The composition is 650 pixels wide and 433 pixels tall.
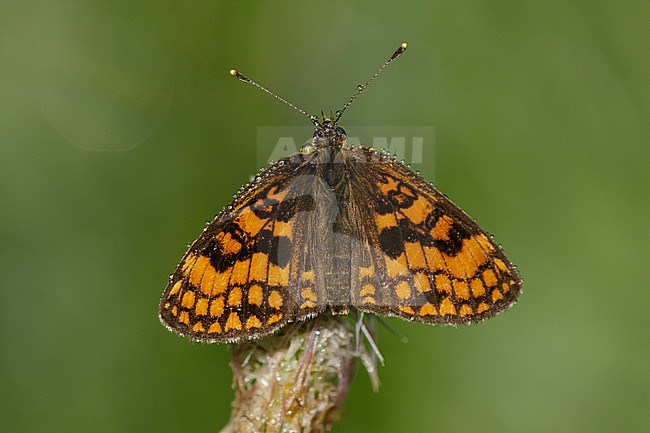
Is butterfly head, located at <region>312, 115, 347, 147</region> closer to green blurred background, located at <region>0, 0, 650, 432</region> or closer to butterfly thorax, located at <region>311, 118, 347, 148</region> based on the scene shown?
butterfly thorax, located at <region>311, 118, 347, 148</region>

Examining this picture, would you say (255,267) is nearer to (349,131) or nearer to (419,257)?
(419,257)

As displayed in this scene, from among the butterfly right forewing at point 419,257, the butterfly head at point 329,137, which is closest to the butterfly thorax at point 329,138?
the butterfly head at point 329,137

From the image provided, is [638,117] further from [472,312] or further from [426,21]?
[472,312]

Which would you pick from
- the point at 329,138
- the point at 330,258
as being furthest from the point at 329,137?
the point at 330,258

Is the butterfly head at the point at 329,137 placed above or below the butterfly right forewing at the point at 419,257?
above

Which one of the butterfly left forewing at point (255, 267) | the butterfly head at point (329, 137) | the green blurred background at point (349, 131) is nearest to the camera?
the butterfly left forewing at point (255, 267)

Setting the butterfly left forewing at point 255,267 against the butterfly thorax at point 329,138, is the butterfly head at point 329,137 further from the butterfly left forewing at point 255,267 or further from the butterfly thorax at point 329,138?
the butterfly left forewing at point 255,267

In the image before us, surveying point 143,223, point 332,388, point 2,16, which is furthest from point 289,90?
point 332,388

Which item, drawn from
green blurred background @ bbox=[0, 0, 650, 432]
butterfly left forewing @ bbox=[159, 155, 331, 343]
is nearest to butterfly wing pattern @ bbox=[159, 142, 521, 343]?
butterfly left forewing @ bbox=[159, 155, 331, 343]
